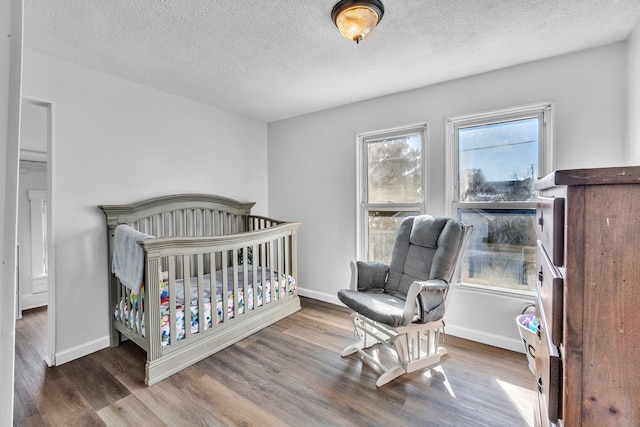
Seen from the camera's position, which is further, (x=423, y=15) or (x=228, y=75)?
(x=228, y=75)

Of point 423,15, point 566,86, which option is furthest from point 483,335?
point 423,15

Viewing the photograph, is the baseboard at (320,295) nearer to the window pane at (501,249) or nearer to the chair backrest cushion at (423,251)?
the chair backrest cushion at (423,251)

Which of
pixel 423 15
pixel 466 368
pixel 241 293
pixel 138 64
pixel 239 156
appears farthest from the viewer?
pixel 239 156

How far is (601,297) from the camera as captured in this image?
59 centimetres

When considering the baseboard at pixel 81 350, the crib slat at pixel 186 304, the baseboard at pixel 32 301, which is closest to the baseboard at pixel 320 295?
the crib slat at pixel 186 304

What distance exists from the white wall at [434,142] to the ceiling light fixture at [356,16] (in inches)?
33.7

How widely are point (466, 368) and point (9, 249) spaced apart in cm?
250

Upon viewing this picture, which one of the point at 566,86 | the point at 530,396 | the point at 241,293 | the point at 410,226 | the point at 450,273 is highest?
the point at 566,86

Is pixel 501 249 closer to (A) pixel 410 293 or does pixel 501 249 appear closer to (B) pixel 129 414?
(A) pixel 410 293

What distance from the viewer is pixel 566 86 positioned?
2084mm

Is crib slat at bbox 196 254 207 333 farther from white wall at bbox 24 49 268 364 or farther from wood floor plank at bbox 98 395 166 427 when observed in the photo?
white wall at bbox 24 49 268 364

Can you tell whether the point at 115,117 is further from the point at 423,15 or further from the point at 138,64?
the point at 423,15

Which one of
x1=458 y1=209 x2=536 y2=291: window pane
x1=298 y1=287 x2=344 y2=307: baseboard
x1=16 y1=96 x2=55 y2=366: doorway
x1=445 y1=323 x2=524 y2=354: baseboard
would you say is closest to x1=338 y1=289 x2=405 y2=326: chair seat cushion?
x1=445 y1=323 x2=524 y2=354: baseboard

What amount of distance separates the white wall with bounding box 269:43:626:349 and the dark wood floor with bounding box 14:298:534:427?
2.02 ft
